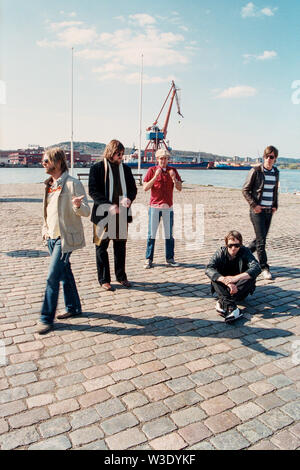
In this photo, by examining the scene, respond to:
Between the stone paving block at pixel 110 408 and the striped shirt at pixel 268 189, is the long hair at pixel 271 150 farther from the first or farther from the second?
the stone paving block at pixel 110 408

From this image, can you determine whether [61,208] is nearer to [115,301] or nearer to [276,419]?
[115,301]

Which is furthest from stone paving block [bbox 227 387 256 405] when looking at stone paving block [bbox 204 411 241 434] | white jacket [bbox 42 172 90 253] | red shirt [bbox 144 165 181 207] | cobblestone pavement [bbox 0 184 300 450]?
red shirt [bbox 144 165 181 207]

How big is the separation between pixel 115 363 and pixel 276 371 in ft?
4.33

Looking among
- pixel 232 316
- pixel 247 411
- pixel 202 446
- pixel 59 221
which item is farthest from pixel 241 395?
pixel 59 221

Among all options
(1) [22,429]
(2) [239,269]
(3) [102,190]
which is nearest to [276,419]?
(1) [22,429]

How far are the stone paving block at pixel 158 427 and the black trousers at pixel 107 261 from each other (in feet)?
8.41

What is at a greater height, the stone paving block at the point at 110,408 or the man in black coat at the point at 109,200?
the man in black coat at the point at 109,200

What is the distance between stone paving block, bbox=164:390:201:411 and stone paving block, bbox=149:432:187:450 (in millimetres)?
274

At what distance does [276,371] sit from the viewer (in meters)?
3.07

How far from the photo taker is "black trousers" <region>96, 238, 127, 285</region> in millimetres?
4719

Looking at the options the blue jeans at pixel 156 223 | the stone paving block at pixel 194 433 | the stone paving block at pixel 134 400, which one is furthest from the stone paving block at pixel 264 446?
the blue jeans at pixel 156 223

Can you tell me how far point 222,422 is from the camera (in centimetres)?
243

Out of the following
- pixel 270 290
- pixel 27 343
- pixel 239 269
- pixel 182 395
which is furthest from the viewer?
pixel 270 290

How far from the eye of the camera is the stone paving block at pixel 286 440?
2.23 metres
